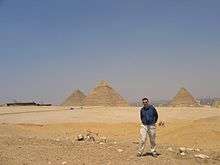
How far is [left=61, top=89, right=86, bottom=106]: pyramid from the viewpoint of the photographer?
337ft

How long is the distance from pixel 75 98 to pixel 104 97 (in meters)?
15.2

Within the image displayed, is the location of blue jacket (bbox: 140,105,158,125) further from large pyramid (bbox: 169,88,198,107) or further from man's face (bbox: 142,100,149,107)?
large pyramid (bbox: 169,88,198,107)

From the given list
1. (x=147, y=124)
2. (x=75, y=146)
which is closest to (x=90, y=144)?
(x=75, y=146)

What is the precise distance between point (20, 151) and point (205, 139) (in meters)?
9.98

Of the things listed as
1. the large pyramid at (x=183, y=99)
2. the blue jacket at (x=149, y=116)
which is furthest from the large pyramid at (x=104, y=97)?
the blue jacket at (x=149, y=116)

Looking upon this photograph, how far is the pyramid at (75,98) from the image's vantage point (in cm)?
10262

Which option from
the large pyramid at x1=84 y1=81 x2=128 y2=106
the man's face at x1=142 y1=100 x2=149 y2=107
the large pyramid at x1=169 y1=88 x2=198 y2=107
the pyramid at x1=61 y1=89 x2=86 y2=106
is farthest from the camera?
the pyramid at x1=61 y1=89 x2=86 y2=106

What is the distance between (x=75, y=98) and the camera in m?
104

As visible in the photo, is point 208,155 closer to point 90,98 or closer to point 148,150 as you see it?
point 148,150

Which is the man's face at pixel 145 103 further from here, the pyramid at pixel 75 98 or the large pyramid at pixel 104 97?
the pyramid at pixel 75 98

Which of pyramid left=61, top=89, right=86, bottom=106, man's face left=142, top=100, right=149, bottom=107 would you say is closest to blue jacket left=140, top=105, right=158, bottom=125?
man's face left=142, top=100, right=149, bottom=107

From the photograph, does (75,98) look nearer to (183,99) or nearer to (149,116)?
(183,99)

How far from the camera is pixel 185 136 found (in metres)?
25.0

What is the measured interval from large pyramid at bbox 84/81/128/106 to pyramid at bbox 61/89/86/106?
991cm
